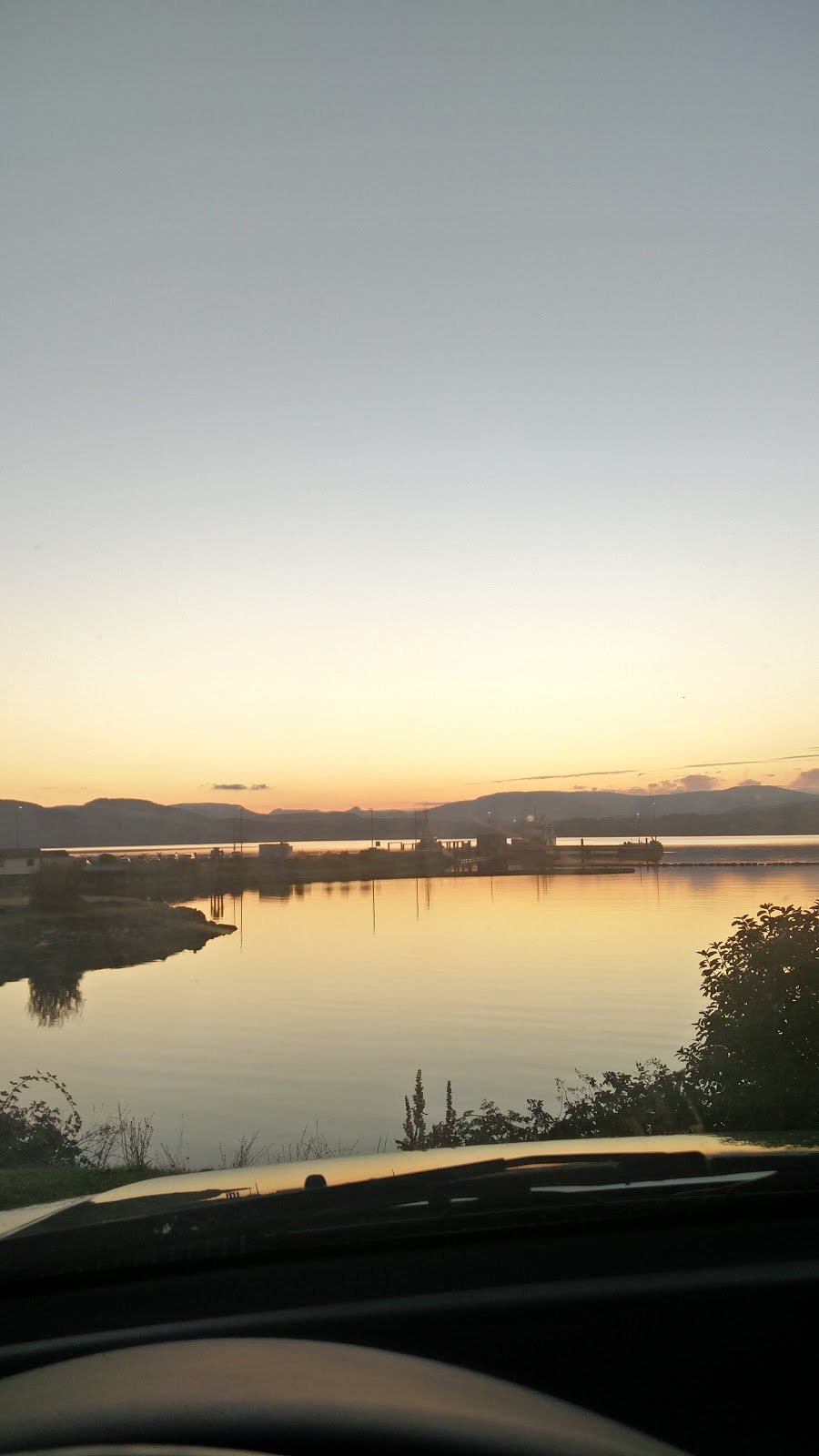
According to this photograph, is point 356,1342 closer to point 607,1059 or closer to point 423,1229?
point 423,1229

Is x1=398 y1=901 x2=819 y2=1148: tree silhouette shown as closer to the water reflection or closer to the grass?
the grass

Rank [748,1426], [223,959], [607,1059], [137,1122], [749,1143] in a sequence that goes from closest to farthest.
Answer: [748,1426] < [749,1143] < [137,1122] < [607,1059] < [223,959]

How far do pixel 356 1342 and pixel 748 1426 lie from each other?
0.85 meters

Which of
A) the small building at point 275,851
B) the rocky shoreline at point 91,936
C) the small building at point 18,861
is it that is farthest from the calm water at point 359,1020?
the small building at point 275,851

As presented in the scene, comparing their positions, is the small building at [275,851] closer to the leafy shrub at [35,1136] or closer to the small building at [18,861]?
the small building at [18,861]

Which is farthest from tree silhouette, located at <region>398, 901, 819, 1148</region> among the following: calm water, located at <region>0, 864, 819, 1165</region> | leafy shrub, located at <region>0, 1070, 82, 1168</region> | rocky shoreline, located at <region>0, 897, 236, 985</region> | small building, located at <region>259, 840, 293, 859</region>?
small building, located at <region>259, 840, 293, 859</region>

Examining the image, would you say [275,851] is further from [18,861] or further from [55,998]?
[55,998]

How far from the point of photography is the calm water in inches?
832

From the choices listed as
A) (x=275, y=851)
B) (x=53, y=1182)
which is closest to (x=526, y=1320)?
(x=53, y=1182)

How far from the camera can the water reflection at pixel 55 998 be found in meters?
35.0

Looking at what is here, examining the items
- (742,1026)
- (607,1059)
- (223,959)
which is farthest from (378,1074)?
(223,959)

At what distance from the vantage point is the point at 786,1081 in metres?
8.91

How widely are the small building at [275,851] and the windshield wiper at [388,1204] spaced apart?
419 feet

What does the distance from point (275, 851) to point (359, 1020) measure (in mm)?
109507
